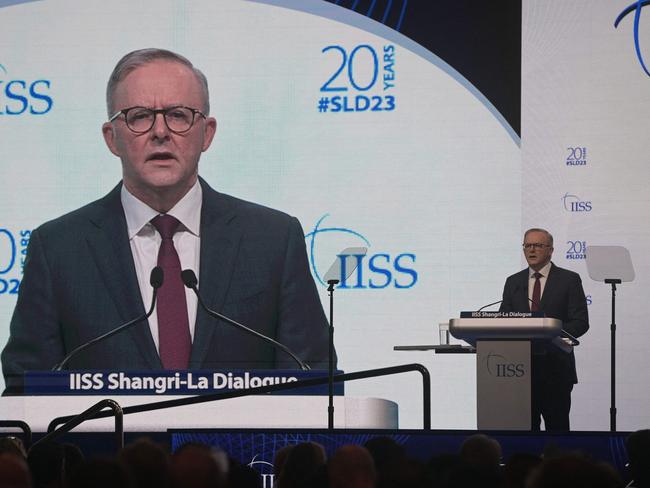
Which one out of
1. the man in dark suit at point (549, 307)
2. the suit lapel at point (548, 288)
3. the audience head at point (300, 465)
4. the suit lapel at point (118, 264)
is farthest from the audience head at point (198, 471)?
the suit lapel at point (118, 264)

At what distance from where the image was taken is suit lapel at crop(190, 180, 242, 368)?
27.0 ft

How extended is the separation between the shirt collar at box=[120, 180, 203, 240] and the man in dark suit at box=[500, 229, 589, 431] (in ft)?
7.17

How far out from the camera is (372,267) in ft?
28.2

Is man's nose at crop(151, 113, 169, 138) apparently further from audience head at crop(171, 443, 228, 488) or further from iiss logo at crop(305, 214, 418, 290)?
audience head at crop(171, 443, 228, 488)

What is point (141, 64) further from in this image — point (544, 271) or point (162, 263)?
point (544, 271)

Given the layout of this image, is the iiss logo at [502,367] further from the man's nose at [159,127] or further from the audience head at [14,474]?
the audience head at [14,474]

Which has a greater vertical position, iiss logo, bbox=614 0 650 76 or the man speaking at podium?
iiss logo, bbox=614 0 650 76

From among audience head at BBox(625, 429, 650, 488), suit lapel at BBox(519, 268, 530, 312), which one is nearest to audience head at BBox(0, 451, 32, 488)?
audience head at BBox(625, 429, 650, 488)

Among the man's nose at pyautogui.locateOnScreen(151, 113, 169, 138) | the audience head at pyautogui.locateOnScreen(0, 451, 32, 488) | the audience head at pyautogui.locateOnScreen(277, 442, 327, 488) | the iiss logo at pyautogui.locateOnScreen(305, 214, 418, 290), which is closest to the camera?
the audience head at pyautogui.locateOnScreen(0, 451, 32, 488)

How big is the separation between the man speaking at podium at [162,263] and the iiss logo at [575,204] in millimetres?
1815

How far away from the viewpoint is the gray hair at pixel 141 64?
862 cm

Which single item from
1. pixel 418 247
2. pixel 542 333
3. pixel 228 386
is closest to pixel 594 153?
pixel 418 247

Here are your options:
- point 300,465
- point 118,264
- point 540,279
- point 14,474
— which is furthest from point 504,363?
point 14,474

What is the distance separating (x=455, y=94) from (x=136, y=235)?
7.92 feet
